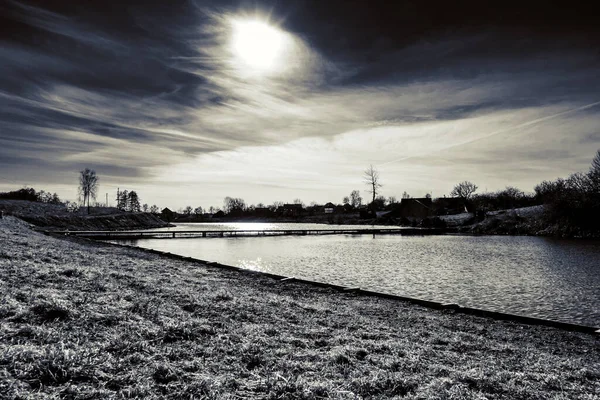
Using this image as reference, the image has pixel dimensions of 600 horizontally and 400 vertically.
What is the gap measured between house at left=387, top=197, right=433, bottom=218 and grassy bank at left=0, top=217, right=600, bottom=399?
11520 cm

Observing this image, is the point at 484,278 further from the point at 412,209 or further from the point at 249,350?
the point at 412,209

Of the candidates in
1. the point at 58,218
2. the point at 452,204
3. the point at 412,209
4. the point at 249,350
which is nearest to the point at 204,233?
the point at 58,218

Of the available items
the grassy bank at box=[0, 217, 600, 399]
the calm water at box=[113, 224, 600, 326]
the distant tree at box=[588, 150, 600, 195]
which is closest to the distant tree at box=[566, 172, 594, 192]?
the distant tree at box=[588, 150, 600, 195]

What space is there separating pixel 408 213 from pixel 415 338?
120261 mm

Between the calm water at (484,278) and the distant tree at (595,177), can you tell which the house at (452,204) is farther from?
the calm water at (484,278)

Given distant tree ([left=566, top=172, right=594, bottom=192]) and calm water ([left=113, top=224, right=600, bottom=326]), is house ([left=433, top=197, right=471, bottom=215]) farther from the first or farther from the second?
calm water ([left=113, top=224, right=600, bottom=326])

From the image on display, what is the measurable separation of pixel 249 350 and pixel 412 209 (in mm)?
123251

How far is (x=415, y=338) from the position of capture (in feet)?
28.0

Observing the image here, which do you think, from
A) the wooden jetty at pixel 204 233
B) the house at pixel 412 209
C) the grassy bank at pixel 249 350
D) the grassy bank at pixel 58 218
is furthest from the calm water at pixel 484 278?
the house at pixel 412 209

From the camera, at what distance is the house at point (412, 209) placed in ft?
397

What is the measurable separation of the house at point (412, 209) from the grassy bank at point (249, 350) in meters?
115

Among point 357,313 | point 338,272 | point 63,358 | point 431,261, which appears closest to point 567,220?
point 431,261

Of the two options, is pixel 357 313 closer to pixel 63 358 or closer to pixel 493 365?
pixel 493 365

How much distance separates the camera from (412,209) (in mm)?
123812
